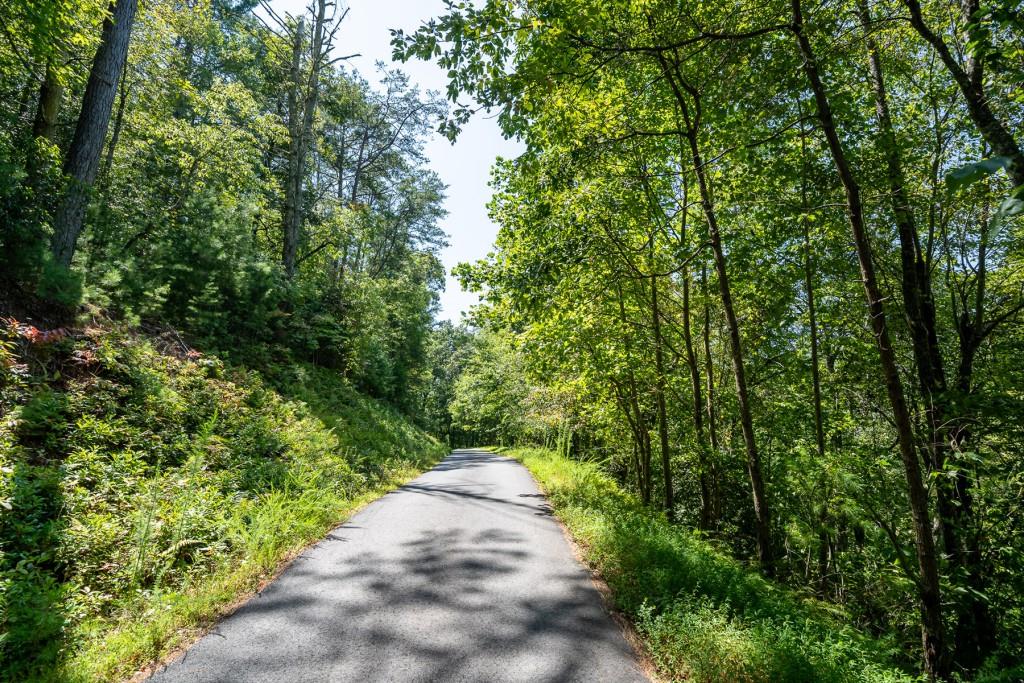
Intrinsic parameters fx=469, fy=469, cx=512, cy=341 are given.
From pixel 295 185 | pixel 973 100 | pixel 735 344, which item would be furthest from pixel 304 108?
pixel 973 100

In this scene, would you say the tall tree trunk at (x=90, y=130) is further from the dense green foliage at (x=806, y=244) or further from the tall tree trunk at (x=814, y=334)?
the tall tree trunk at (x=814, y=334)

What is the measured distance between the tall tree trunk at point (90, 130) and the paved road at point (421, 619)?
7.11 m

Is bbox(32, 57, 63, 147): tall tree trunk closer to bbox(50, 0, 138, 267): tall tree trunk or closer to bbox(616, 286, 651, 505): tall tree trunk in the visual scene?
bbox(50, 0, 138, 267): tall tree trunk

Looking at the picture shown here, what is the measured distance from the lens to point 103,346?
6902 mm

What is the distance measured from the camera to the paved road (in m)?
3.48

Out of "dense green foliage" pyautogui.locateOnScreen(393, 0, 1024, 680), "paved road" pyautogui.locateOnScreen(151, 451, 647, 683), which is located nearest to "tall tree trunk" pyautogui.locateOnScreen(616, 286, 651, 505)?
"dense green foliage" pyautogui.locateOnScreen(393, 0, 1024, 680)

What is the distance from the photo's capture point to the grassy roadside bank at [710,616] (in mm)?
3424

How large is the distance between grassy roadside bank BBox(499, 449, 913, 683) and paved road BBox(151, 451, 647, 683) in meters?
0.35

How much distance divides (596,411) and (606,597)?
7633 millimetres

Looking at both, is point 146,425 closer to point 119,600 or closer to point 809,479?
point 119,600

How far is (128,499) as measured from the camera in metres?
5.12

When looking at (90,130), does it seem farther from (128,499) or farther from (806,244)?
(806,244)

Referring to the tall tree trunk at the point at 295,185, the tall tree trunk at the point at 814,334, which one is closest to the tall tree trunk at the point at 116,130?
the tall tree trunk at the point at 295,185

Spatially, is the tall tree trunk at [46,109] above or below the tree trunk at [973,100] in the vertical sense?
above
